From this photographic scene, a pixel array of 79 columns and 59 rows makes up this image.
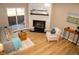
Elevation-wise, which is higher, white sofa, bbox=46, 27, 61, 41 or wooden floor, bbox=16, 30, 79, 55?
white sofa, bbox=46, 27, 61, 41

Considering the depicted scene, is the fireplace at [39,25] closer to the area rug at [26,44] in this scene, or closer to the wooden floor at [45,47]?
the wooden floor at [45,47]

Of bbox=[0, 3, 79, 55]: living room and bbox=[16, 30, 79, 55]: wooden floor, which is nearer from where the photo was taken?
bbox=[0, 3, 79, 55]: living room

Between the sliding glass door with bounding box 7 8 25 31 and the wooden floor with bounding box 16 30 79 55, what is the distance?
17cm

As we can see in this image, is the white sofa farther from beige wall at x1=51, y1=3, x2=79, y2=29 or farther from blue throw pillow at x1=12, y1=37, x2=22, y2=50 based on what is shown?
blue throw pillow at x1=12, y1=37, x2=22, y2=50

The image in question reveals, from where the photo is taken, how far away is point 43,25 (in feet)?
5.32

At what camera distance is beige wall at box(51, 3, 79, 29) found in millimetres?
1511

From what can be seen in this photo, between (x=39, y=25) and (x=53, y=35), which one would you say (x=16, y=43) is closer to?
Result: (x=39, y=25)

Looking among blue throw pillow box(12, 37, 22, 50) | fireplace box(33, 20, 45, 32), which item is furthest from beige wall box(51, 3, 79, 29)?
blue throw pillow box(12, 37, 22, 50)

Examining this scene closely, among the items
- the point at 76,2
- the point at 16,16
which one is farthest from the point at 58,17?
the point at 16,16

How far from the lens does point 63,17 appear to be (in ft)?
5.16

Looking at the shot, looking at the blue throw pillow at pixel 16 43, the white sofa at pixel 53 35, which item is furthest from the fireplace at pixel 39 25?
the blue throw pillow at pixel 16 43

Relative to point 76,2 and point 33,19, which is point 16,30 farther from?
point 76,2

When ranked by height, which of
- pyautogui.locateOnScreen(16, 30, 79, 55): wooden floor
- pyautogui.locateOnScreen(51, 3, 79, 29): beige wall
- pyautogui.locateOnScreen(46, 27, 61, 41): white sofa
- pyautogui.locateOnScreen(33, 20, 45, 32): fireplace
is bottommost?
pyautogui.locateOnScreen(16, 30, 79, 55): wooden floor

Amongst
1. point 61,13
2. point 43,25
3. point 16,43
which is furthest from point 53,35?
point 16,43
